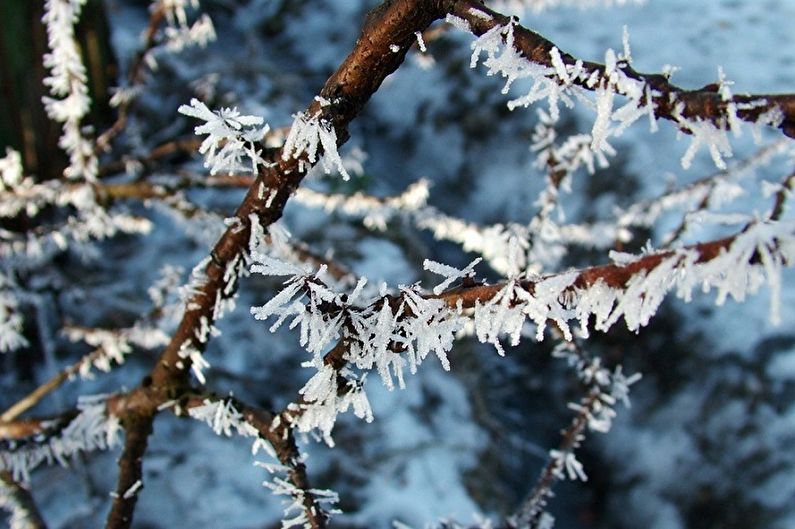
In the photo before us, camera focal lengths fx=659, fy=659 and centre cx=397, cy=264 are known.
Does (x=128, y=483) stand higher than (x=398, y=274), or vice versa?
(x=398, y=274)

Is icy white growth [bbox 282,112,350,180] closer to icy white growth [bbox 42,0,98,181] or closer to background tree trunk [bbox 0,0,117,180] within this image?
icy white growth [bbox 42,0,98,181]

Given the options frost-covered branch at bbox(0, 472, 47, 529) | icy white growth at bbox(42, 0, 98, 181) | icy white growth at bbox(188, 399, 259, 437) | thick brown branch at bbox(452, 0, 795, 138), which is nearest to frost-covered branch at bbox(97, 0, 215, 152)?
icy white growth at bbox(42, 0, 98, 181)

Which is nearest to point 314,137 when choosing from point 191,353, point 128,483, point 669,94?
point 669,94

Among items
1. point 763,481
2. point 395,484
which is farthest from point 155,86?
point 763,481


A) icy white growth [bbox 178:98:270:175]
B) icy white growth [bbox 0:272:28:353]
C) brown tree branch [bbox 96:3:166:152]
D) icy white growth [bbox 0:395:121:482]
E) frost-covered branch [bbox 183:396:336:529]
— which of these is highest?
brown tree branch [bbox 96:3:166:152]

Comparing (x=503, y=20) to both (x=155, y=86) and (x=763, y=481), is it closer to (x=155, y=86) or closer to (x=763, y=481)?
(x=763, y=481)

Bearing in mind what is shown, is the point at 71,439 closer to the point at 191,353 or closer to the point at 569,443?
the point at 191,353
